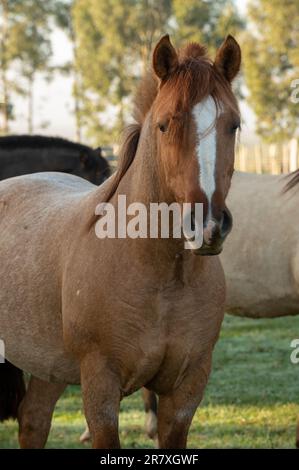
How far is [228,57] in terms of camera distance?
3.06m

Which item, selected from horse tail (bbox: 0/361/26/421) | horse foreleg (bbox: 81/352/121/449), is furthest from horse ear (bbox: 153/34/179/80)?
horse tail (bbox: 0/361/26/421)

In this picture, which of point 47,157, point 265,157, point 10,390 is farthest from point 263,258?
point 265,157

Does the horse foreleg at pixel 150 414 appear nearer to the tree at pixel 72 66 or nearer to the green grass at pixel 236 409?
the green grass at pixel 236 409

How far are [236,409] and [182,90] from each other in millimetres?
3679

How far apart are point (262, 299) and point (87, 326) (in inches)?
102

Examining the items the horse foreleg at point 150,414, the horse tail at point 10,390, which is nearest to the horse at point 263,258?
the horse foreleg at point 150,414

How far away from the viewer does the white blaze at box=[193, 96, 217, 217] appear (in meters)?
2.73

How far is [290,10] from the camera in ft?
118

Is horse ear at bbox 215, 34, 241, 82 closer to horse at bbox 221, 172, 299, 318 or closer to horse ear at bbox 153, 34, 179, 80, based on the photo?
horse ear at bbox 153, 34, 179, 80

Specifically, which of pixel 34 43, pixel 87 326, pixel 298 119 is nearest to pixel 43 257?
pixel 87 326

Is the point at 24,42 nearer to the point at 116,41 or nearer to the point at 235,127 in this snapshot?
the point at 116,41

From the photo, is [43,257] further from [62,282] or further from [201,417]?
[201,417]

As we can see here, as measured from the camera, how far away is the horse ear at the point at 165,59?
300 centimetres

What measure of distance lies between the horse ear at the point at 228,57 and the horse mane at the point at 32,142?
4175 millimetres
